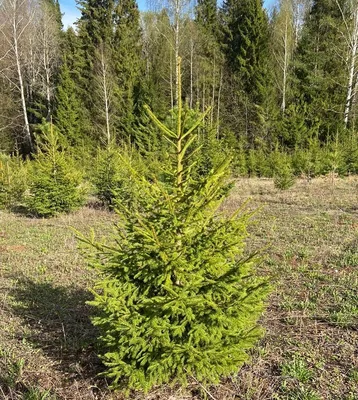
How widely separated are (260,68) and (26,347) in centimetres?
2563

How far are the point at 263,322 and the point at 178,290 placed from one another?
6.75 ft

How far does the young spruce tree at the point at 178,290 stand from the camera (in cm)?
262

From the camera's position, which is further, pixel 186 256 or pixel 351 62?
pixel 351 62

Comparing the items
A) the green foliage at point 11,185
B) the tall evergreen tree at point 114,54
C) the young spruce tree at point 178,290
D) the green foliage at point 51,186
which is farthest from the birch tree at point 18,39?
→ the young spruce tree at point 178,290

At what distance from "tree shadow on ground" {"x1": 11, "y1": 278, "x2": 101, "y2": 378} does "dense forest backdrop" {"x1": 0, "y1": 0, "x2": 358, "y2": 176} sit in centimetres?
1871

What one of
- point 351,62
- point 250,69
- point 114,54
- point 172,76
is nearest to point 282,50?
point 250,69

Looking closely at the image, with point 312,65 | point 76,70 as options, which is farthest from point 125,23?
point 312,65

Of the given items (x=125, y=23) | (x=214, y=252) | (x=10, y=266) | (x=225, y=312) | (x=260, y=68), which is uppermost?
(x=125, y=23)

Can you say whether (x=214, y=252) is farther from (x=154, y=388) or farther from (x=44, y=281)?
(x=44, y=281)

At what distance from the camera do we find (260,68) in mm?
25453

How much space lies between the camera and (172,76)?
91.7ft

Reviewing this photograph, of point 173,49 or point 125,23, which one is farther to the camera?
point 125,23

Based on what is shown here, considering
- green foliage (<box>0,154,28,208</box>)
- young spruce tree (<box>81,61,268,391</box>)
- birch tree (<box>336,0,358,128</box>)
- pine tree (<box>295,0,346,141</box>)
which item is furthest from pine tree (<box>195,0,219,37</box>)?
young spruce tree (<box>81,61,268,391</box>)

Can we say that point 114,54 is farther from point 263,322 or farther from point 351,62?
point 263,322
